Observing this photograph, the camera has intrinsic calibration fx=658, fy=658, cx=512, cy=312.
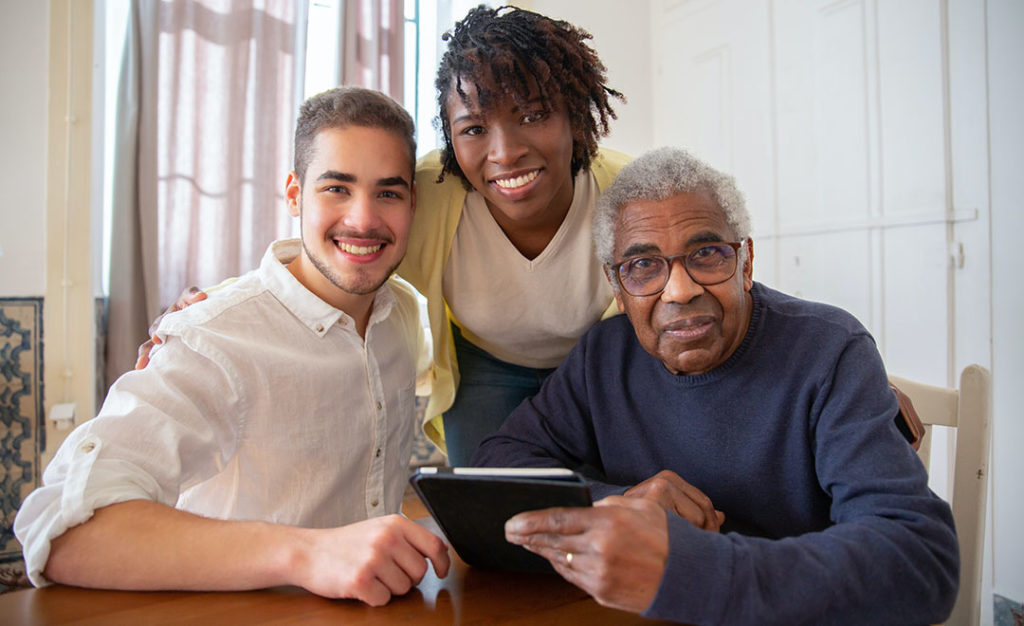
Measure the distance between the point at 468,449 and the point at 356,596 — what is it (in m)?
1.13

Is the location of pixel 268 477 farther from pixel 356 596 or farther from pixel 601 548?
pixel 601 548

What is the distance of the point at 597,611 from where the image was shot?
883mm

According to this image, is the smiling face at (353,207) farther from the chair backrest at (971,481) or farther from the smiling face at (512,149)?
the chair backrest at (971,481)

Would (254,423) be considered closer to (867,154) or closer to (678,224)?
(678,224)

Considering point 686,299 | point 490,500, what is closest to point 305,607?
point 490,500

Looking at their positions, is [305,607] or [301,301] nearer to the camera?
[305,607]

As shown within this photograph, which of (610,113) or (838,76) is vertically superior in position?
(838,76)

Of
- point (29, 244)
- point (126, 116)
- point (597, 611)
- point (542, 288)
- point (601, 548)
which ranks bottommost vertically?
point (597, 611)

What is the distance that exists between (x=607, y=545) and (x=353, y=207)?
903 mm

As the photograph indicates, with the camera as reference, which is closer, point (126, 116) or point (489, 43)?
point (489, 43)

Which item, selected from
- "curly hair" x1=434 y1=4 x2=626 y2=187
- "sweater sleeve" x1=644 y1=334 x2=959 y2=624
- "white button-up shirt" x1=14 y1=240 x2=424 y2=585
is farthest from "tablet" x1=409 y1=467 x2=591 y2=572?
"curly hair" x1=434 y1=4 x2=626 y2=187

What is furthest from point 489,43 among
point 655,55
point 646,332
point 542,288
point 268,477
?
point 655,55

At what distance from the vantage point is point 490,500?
873 mm

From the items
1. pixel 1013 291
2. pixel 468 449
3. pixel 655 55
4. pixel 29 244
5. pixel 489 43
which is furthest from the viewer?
pixel 655 55
